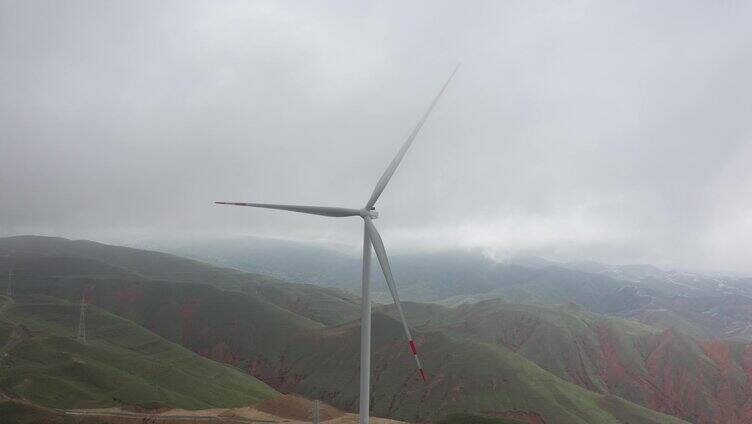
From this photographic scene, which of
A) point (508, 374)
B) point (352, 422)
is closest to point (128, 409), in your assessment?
point (352, 422)

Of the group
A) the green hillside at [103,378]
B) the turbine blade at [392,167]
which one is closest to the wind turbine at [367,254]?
the turbine blade at [392,167]

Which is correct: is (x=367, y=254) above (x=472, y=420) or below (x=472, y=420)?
above

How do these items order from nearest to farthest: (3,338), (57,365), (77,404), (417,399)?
(77,404) → (57,365) → (3,338) → (417,399)

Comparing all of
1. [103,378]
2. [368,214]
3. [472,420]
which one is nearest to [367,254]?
[368,214]

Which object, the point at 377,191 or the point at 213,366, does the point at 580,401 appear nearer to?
the point at 213,366

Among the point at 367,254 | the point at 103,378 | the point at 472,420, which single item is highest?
the point at 367,254

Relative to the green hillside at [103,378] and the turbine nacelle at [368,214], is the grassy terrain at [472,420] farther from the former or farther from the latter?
the turbine nacelle at [368,214]

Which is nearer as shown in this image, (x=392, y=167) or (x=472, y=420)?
(x=392, y=167)

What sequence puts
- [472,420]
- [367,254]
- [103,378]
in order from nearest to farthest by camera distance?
[367,254]
[472,420]
[103,378]

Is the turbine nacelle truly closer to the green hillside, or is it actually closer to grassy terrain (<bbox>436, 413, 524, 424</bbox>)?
grassy terrain (<bbox>436, 413, 524, 424</bbox>)

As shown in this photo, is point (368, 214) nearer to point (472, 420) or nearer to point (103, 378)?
point (472, 420)

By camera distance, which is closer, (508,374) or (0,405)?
(0,405)
